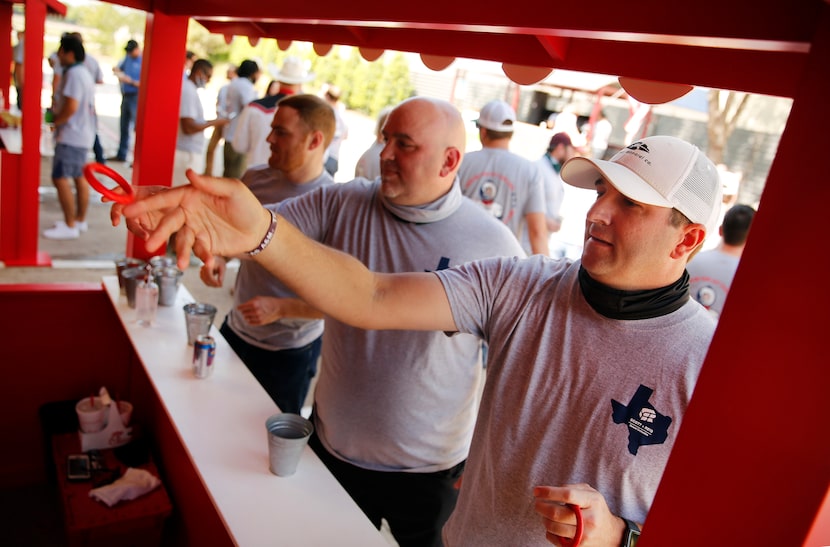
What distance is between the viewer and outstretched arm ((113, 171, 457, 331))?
124 centimetres

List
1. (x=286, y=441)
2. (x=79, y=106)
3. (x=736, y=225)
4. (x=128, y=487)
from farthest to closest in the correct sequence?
(x=79, y=106)
(x=736, y=225)
(x=128, y=487)
(x=286, y=441)

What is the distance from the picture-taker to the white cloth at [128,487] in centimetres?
270

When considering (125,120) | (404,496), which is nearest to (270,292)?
(404,496)

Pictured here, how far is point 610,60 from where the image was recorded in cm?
172

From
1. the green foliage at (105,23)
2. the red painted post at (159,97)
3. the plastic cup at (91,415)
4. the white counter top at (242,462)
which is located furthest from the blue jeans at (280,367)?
the green foliage at (105,23)

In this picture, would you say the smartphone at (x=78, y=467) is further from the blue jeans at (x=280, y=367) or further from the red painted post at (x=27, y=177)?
the red painted post at (x=27, y=177)

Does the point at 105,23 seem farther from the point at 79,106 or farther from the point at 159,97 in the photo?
the point at 159,97

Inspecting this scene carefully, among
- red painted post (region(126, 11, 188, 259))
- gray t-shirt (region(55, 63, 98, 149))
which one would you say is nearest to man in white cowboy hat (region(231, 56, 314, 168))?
gray t-shirt (region(55, 63, 98, 149))

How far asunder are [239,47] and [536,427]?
2730 cm

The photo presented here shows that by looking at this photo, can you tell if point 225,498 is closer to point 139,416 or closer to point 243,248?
point 243,248

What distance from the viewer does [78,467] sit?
288 centimetres

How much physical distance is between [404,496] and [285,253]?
4.57ft

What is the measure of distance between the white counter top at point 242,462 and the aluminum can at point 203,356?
4cm

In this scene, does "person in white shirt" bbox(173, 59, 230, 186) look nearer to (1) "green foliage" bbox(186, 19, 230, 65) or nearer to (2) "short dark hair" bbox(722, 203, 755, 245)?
(2) "short dark hair" bbox(722, 203, 755, 245)
